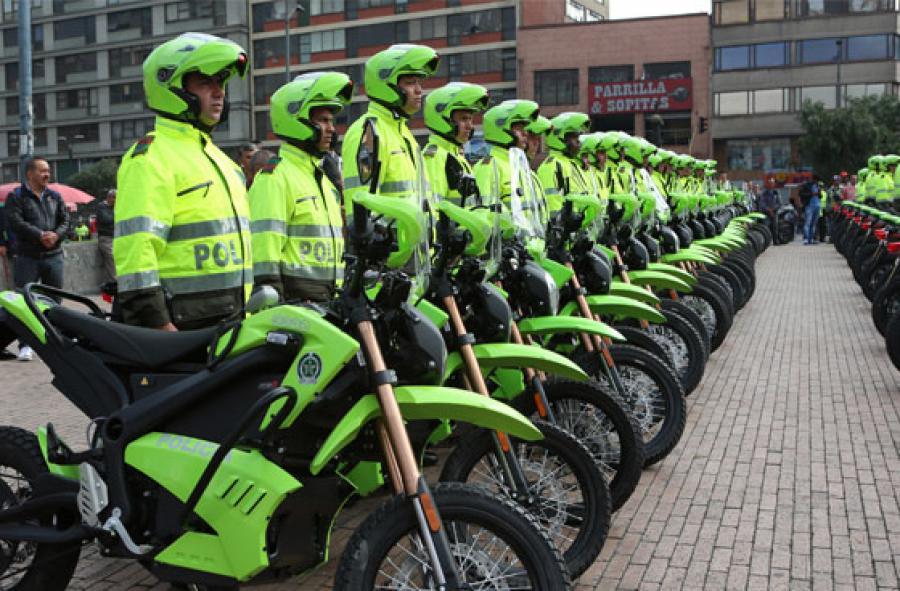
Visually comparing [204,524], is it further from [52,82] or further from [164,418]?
[52,82]

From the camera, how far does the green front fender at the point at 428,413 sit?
10.9 feet

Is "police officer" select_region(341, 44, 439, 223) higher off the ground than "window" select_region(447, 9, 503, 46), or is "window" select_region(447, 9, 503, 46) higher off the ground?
"window" select_region(447, 9, 503, 46)

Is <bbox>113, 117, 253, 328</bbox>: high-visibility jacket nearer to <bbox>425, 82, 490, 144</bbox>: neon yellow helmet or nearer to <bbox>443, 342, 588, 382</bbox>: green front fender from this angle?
<bbox>443, 342, 588, 382</bbox>: green front fender

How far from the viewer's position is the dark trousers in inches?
420

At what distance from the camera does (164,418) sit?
3.52 m

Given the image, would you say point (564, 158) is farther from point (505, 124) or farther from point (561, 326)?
point (561, 326)

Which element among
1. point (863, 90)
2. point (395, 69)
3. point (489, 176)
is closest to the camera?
point (489, 176)

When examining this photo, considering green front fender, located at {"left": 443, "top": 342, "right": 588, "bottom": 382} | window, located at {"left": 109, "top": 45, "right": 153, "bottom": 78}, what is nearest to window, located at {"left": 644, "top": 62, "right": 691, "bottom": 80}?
window, located at {"left": 109, "top": 45, "right": 153, "bottom": 78}

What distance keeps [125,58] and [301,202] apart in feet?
265

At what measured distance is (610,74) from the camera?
215 ft

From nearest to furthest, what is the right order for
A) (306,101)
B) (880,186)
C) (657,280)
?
1. (306,101)
2. (657,280)
3. (880,186)

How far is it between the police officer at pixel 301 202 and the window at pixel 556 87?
6193 cm

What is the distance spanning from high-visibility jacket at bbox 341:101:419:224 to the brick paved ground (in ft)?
5.59

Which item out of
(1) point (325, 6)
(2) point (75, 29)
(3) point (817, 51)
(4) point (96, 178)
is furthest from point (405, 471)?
(2) point (75, 29)
